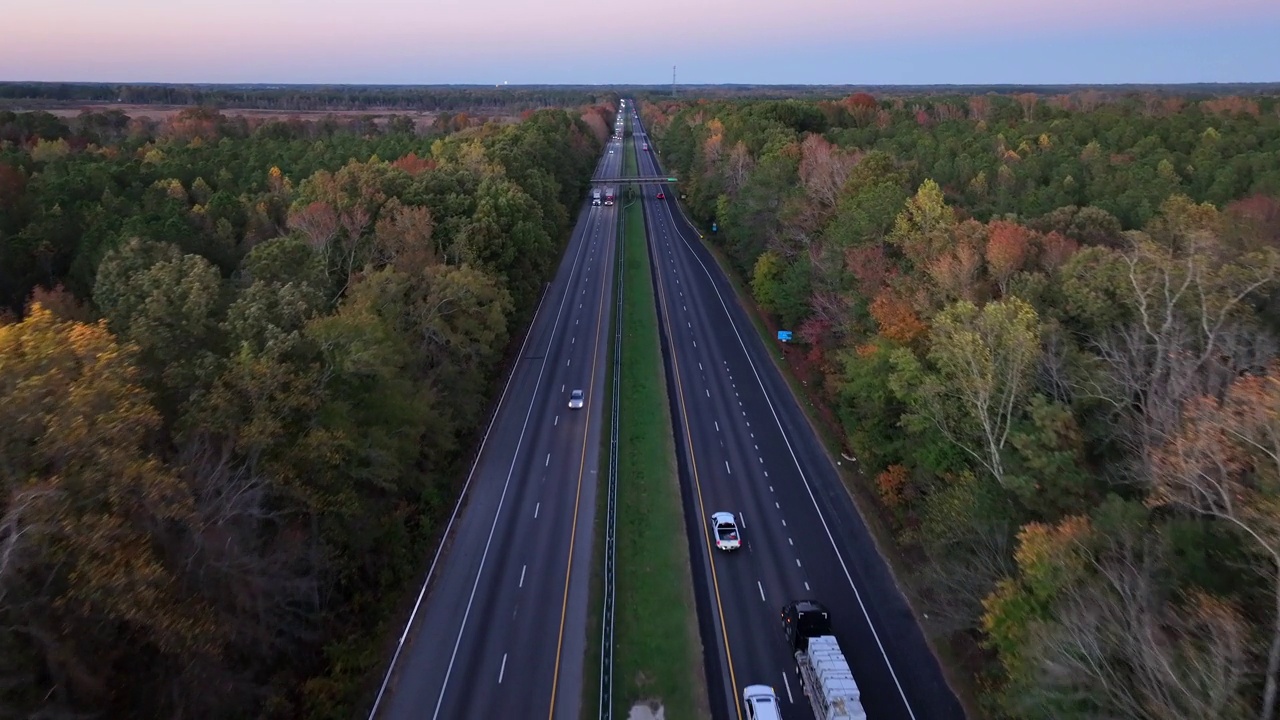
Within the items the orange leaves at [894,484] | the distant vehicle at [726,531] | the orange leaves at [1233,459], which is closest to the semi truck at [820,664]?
the distant vehicle at [726,531]

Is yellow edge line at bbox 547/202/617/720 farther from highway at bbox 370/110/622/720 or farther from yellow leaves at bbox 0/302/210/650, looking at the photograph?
yellow leaves at bbox 0/302/210/650

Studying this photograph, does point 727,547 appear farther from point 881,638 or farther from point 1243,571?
point 1243,571

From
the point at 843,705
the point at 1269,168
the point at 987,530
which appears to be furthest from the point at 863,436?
the point at 1269,168

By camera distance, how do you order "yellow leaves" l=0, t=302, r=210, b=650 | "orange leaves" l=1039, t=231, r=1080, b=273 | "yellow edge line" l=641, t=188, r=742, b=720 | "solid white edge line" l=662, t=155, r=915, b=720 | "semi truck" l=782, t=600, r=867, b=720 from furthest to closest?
1. "orange leaves" l=1039, t=231, r=1080, b=273
2. "yellow edge line" l=641, t=188, r=742, b=720
3. "solid white edge line" l=662, t=155, r=915, b=720
4. "semi truck" l=782, t=600, r=867, b=720
5. "yellow leaves" l=0, t=302, r=210, b=650

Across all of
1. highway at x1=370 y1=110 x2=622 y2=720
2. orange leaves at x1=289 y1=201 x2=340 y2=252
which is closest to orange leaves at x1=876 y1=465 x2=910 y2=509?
highway at x1=370 y1=110 x2=622 y2=720

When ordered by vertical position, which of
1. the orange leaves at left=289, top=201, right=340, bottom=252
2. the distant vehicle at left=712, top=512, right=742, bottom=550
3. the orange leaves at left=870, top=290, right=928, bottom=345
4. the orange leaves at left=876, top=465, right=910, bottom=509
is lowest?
the distant vehicle at left=712, top=512, right=742, bottom=550
